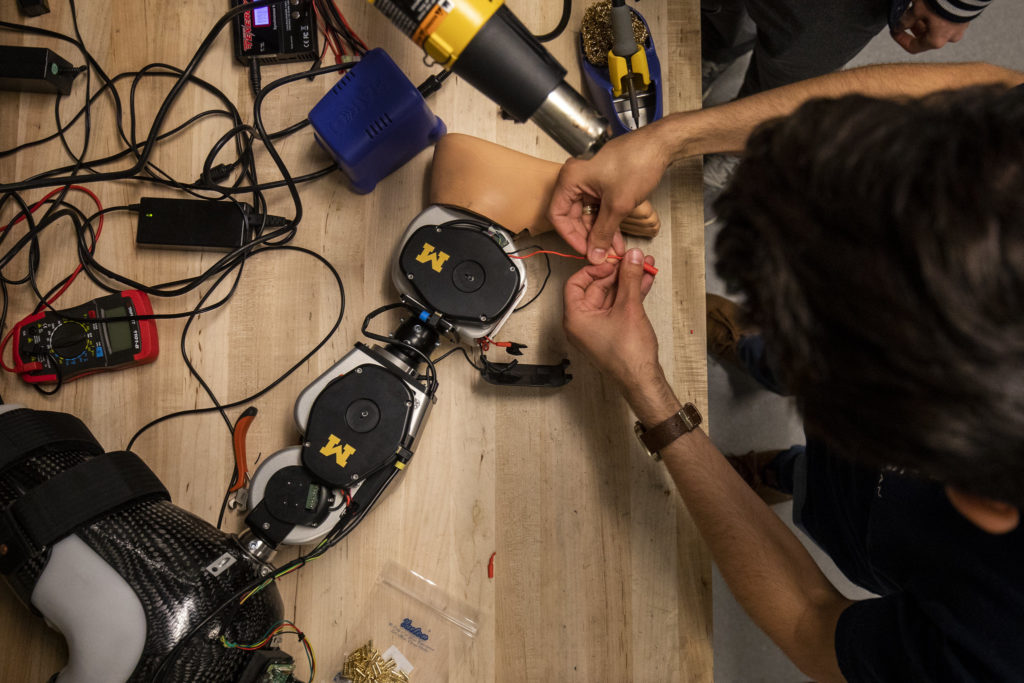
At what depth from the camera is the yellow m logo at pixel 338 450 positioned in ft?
2.69

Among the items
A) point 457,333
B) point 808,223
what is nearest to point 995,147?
point 808,223

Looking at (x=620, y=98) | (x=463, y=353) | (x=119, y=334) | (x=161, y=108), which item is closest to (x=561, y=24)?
(x=620, y=98)

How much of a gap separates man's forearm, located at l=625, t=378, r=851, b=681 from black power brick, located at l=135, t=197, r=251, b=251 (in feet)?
2.09

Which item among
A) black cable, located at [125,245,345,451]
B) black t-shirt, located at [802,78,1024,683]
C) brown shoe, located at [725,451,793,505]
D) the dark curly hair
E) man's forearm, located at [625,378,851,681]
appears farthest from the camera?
brown shoe, located at [725,451,793,505]

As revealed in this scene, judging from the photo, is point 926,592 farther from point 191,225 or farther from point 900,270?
point 191,225

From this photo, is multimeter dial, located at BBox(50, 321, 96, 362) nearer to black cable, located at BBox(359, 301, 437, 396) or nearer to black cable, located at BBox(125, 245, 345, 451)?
black cable, located at BBox(125, 245, 345, 451)

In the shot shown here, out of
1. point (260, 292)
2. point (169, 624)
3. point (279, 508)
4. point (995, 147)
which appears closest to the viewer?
point (995, 147)

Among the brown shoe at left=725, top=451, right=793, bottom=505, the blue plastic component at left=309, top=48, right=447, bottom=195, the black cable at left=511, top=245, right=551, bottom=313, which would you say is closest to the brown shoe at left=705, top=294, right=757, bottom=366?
the brown shoe at left=725, top=451, right=793, bottom=505

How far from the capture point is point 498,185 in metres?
0.90

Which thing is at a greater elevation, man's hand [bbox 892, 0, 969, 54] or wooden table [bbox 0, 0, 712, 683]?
man's hand [bbox 892, 0, 969, 54]

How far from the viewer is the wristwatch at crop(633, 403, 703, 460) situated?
0.86 meters

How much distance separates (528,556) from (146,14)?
105cm

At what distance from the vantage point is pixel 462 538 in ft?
2.95

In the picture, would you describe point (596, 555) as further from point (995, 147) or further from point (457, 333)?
point (995, 147)
